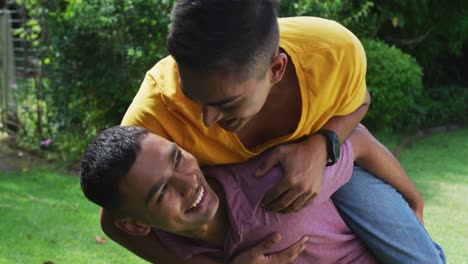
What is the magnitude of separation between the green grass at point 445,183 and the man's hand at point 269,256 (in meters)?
2.44

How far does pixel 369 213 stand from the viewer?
9.89 ft

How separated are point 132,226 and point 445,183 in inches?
181

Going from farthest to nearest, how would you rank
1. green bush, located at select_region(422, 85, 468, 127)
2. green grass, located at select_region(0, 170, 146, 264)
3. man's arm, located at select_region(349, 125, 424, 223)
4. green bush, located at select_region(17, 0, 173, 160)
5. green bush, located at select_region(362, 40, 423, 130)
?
green bush, located at select_region(422, 85, 468, 127), green bush, located at select_region(362, 40, 423, 130), green bush, located at select_region(17, 0, 173, 160), green grass, located at select_region(0, 170, 146, 264), man's arm, located at select_region(349, 125, 424, 223)

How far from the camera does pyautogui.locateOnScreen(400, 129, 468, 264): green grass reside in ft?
17.6

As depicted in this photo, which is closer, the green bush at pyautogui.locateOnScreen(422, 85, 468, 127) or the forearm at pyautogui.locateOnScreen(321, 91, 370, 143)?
the forearm at pyautogui.locateOnScreen(321, 91, 370, 143)

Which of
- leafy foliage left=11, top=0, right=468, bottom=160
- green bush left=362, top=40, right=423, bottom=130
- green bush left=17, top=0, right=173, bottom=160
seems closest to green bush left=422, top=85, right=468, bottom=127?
leafy foliage left=11, top=0, right=468, bottom=160

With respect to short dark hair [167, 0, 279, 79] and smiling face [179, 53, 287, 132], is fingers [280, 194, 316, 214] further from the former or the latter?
short dark hair [167, 0, 279, 79]

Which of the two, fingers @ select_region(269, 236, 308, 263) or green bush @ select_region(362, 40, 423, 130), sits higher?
fingers @ select_region(269, 236, 308, 263)

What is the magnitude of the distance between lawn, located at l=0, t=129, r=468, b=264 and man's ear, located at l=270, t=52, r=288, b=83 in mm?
2491

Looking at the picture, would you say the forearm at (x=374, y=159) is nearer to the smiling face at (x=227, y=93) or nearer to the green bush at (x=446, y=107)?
the smiling face at (x=227, y=93)

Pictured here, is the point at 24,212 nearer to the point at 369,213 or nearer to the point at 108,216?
the point at 108,216

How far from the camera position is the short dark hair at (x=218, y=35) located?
240 centimetres

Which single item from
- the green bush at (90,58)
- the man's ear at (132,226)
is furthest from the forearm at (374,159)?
the green bush at (90,58)

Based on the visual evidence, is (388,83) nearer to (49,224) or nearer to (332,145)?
(49,224)
